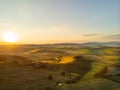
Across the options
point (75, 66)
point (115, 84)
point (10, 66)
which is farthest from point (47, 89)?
point (75, 66)

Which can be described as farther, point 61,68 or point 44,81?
point 61,68

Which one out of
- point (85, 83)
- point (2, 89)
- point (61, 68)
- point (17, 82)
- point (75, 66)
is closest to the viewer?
point (2, 89)

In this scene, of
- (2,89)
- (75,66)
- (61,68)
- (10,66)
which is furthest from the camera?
(75,66)

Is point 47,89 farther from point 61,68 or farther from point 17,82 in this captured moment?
point 61,68

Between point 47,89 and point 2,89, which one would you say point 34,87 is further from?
point 2,89

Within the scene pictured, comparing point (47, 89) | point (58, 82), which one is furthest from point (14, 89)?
point (58, 82)

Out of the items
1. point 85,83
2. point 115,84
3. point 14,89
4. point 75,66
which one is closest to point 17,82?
point 14,89

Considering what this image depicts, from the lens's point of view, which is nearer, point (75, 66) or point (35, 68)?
point (35, 68)

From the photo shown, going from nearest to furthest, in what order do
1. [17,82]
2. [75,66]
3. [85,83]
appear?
1. [17,82]
2. [85,83]
3. [75,66]

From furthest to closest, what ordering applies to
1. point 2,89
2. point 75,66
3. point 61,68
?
point 75,66 < point 61,68 < point 2,89
